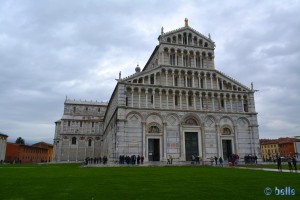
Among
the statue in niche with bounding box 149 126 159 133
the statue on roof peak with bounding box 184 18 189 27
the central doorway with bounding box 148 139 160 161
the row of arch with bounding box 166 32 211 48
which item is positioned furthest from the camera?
the statue on roof peak with bounding box 184 18 189 27

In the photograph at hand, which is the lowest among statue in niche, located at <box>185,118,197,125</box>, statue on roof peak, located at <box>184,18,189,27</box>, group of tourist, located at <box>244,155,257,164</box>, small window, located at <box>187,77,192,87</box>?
group of tourist, located at <box>244,155,257,164</box>

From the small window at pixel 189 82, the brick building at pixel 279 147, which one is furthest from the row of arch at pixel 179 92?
the brick building at pixel 279 147

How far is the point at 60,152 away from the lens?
60875 millimetres

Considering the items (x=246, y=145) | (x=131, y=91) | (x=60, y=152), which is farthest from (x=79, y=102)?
(x=246, y=145)

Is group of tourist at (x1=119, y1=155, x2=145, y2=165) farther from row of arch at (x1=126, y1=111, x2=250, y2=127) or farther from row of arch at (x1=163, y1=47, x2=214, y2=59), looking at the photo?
row of arch at (x1=163, y1=47, x2=214, y2=59)

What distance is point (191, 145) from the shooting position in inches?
1316

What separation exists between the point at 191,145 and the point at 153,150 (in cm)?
524

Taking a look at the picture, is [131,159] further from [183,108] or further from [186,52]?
[186,52]

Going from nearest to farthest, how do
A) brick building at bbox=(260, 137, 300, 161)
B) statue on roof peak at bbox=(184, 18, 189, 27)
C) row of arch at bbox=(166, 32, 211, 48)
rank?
1. row of arch at bbox=(166, 32, 211, 48)
2. statue on roof peak at bbox=(184, 18, 189, 27)
3. brick building at bbox=(260, 137, 300, 161)

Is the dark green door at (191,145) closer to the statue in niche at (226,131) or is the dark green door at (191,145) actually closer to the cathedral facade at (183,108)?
the cathedral facade at (183,108)

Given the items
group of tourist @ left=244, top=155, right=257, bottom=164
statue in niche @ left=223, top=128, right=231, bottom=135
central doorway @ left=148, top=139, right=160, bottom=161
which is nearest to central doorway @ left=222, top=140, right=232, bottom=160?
statue in niche @ left=223, top=128, right=231, bottom=135

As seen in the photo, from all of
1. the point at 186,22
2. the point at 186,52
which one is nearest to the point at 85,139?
the point at 186,52

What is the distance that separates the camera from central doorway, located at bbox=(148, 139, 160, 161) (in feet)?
104

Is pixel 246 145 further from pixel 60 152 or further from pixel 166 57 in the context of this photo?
pixel 60 152
